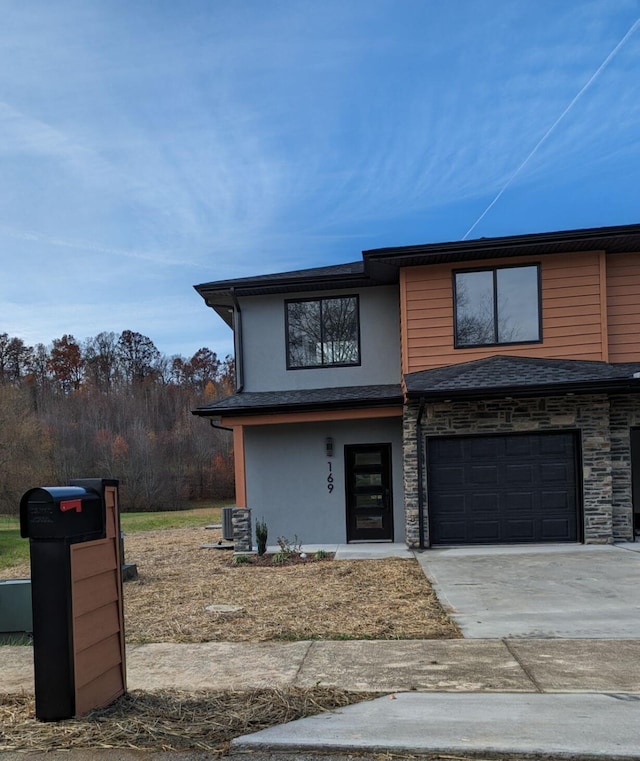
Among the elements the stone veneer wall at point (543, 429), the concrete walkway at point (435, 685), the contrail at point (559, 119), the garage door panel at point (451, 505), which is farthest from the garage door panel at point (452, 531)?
the concrete walkway at point (435, 685)

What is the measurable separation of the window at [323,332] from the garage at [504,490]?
9.36ft

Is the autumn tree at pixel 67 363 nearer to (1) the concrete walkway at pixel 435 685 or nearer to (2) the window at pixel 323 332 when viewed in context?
(2) the window at pixel 323 332

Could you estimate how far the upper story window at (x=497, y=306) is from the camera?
1162 centimetres

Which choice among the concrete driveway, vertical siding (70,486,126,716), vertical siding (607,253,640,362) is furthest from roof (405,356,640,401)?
vertical siding (70,486,126,716)

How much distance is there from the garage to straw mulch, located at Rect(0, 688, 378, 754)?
782 centimetres

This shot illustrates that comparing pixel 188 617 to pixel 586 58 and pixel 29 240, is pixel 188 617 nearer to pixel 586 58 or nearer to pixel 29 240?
pixel 586 58

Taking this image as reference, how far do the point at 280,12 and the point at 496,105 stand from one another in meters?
6.21

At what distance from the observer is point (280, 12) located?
1093 cm

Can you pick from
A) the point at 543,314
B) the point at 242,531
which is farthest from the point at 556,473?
the point at 242,531

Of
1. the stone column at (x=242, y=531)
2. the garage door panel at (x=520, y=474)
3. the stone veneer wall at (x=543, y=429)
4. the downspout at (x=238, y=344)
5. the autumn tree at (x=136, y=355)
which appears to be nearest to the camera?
the stone veneer wall at (x=543, y=429)

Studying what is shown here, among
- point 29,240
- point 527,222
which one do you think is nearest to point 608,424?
point 527,222

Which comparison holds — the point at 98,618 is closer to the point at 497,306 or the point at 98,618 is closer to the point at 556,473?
the point at 556,473

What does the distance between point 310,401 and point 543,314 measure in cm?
474

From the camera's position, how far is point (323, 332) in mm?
13234
